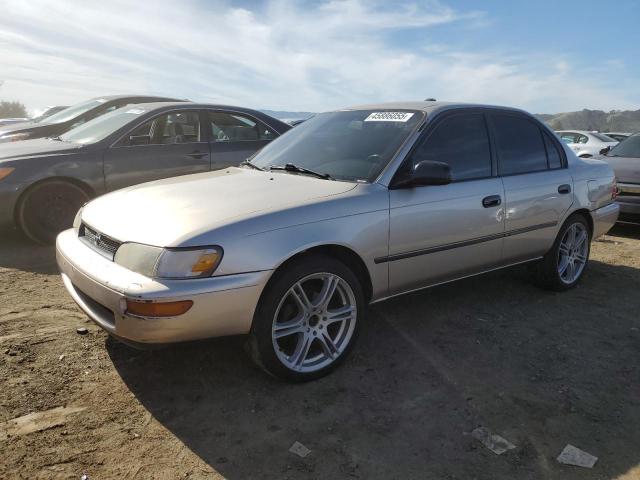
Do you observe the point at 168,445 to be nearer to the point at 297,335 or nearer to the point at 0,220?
the point at 297,335

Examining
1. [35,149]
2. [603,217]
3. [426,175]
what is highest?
[35,149]

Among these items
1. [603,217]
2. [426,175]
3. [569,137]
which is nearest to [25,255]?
[426,175]

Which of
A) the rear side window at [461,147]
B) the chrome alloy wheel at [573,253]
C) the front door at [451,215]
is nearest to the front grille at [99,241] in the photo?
the front door at [451,215]

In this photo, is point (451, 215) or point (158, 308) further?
point (451, 215)

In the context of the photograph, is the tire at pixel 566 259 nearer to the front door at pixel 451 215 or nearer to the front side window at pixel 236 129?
the front door at pixel 451 215

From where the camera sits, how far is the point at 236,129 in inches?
263

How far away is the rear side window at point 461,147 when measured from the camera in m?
3.53

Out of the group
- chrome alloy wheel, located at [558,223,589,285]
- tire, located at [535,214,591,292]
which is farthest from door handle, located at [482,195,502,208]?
chrome alloy wheel, located at [558,223,589,285]

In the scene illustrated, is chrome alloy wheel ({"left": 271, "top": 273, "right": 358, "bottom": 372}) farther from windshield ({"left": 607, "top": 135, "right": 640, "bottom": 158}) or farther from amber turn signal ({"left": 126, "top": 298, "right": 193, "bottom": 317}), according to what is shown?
windshield ({"left": 607, "top": 135, "right": 640, "bottom": 158})

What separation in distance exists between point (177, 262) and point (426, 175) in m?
1.59

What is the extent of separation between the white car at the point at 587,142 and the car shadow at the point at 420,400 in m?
13.0

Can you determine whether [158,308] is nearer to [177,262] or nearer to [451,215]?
[177,262]

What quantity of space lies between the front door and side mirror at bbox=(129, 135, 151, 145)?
3741 millimetres

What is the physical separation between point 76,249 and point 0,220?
295 cm
